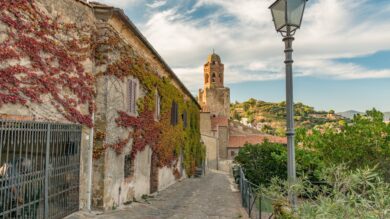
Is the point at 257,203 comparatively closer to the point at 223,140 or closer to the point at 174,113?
the point at 174,113

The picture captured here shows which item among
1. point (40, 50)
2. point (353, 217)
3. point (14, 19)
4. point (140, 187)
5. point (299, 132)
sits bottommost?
point (140, 187)

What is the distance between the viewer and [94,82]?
955cm

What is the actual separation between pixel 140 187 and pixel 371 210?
1050cm

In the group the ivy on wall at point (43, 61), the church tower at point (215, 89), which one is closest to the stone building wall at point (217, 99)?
the church tower at point (215, 89)

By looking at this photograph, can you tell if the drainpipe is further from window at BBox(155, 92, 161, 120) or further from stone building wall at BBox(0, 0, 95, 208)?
window at BBox(155, 92, 161, 120)

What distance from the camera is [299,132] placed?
9.67 metres

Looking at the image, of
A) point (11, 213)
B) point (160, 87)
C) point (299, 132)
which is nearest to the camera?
point (11, 213)

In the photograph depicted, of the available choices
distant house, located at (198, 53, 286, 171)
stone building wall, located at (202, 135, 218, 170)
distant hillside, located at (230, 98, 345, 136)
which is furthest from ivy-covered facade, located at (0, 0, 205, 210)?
distant hillside, located at (230, 98, 345, 136)

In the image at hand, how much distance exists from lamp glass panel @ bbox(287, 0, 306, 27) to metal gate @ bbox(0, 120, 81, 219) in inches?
217

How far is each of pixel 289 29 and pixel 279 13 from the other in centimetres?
27

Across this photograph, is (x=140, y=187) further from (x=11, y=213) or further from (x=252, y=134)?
(x=252, y=134)

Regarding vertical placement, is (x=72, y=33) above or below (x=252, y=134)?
above

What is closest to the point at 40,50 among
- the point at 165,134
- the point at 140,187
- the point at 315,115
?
the point at 140,187

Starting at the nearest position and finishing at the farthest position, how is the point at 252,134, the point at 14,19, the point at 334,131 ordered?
the point at 14,19 < the point at 334,131 < the point at 252,134
